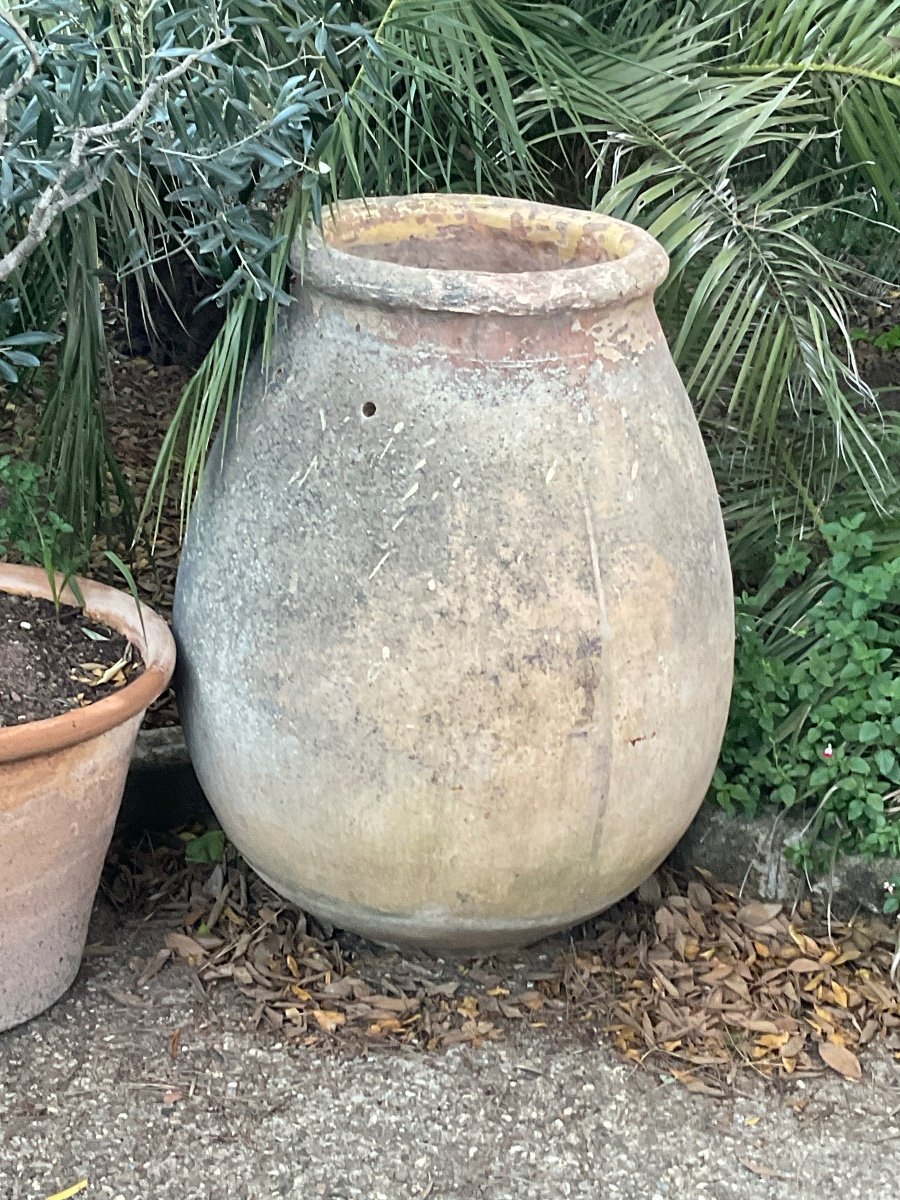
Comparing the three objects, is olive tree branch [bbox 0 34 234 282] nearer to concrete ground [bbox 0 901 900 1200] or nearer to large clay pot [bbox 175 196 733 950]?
large clay pot [bbox 175 196 733 950]

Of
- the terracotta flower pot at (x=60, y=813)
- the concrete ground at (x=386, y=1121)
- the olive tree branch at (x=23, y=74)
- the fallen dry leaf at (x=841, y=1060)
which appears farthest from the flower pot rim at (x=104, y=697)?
the fallen dry leaf at (x=841, y=1060)

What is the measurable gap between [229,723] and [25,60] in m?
0.92

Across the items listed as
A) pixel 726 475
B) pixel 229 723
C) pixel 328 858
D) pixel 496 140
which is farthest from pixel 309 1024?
pixel 496 140

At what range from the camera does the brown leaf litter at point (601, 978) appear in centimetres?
203

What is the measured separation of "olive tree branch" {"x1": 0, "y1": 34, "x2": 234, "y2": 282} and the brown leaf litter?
1.10 meters

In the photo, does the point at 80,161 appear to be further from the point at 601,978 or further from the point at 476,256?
the point at 601,978

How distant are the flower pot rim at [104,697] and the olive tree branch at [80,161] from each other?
54cm

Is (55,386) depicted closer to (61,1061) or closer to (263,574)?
(263,574)

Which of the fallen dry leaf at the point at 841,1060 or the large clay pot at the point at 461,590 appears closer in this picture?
the large clay pot at the point at 461,590

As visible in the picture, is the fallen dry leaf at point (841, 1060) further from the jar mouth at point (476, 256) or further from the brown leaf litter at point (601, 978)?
the jar mouth at point (476, 256)

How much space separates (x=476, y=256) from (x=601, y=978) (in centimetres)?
118

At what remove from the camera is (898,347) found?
3777 mm

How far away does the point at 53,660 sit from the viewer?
6.46ft

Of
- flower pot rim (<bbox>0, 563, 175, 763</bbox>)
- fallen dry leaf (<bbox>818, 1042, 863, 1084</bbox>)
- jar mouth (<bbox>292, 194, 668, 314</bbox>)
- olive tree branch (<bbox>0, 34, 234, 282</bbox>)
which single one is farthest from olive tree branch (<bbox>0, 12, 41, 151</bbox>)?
fallen dry leaf (<bbox>818, 1042, 863, 1084</bbox>)
